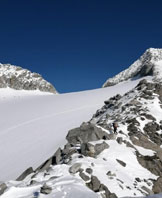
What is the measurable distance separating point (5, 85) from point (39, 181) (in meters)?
78.8

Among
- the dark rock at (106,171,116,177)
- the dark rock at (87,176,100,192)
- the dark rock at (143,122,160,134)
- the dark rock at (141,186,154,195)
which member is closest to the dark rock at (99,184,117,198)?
the dark rock at (87,176,100,192)

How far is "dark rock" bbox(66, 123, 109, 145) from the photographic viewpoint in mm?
15711

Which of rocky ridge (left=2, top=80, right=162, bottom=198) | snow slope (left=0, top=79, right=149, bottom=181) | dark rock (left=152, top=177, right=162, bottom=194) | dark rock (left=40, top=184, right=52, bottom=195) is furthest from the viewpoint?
snow slope (left=0, top=79, right=149, bottom=181)

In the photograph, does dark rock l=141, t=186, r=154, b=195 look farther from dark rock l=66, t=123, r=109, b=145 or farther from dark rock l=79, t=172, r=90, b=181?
dark rock l=66, t=123, r=109, b=145

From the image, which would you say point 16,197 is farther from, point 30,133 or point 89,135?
point 30,133

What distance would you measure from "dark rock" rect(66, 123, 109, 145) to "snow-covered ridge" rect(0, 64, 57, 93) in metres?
71.5

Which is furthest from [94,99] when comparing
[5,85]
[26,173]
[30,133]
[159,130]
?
[5,85]

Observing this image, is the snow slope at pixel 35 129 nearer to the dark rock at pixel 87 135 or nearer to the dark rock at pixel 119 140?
the dark rock at pixel 87 135

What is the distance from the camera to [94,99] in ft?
121

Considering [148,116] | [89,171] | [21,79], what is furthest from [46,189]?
[21,79]

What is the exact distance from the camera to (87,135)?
1590 centimetres

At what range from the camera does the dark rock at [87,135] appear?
15711 millimetres

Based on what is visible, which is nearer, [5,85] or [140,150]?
[140,150]

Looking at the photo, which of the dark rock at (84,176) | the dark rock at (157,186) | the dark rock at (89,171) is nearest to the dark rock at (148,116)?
the dark rock at (157,186)
